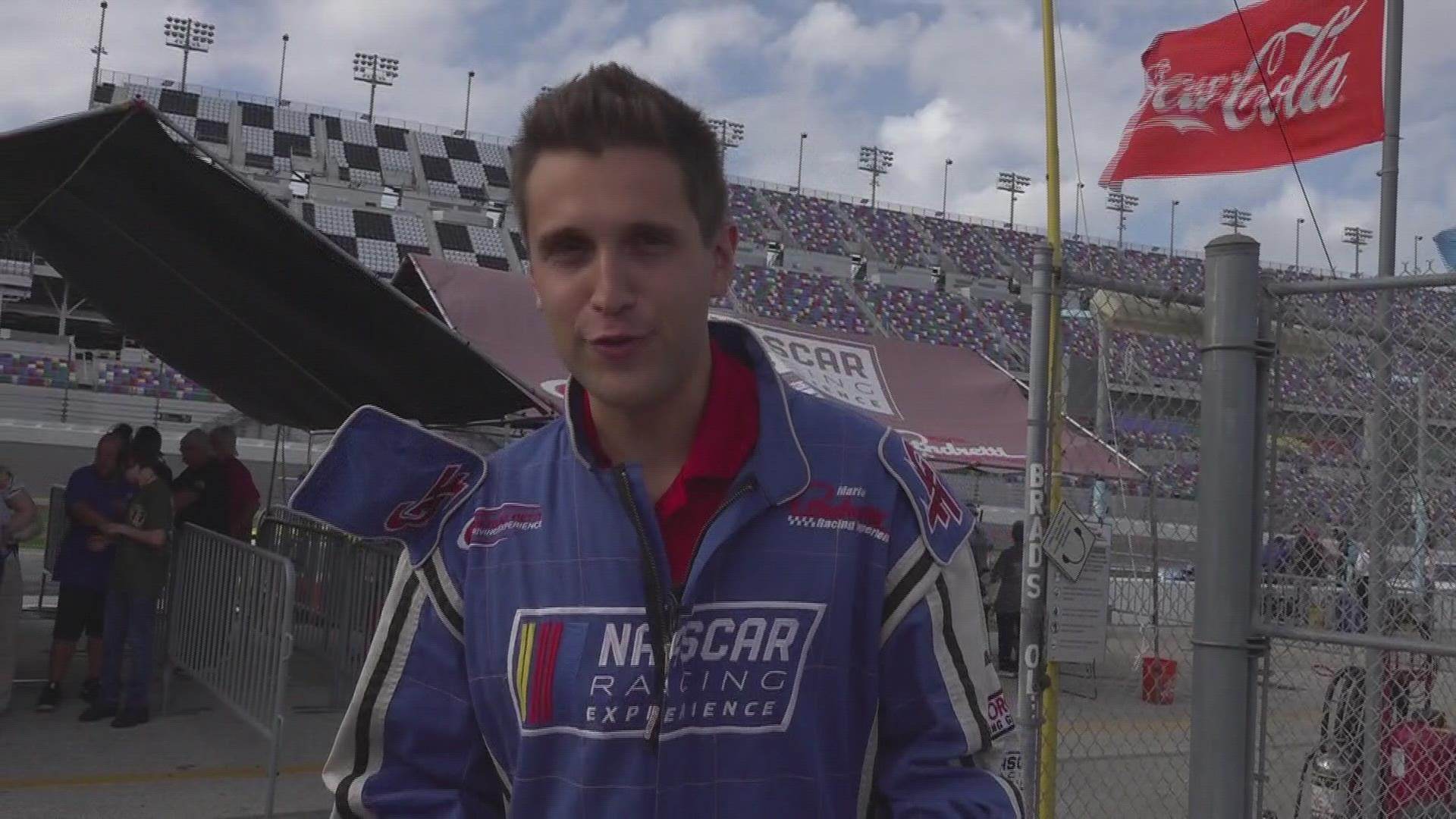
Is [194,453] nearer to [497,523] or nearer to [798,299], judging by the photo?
[497,523]

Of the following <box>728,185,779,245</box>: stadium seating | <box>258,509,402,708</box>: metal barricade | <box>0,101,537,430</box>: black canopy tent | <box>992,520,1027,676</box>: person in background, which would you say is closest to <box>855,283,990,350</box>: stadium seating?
<box>728,185,779,245</box>: stadium seating

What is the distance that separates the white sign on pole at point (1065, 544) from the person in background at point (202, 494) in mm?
5767

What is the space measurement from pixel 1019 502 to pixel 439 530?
29745 millimetres

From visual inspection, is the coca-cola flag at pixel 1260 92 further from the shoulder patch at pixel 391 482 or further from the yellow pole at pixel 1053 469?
the shoulder patch at pixel 391 482

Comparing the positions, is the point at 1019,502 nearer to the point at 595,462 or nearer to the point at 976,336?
the point at 976,336

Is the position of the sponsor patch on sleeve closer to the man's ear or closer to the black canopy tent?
the man's ear

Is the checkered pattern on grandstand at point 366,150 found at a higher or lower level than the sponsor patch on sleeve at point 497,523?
higher

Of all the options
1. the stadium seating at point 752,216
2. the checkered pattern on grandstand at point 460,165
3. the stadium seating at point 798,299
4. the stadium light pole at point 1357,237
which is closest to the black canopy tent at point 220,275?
the stadium seating at point 798,299

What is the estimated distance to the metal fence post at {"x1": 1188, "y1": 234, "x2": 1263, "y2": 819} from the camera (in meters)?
3.05

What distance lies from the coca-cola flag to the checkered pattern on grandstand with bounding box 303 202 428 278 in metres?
37.0

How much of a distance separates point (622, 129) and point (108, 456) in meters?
6.96

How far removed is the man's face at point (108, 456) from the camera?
283 inches

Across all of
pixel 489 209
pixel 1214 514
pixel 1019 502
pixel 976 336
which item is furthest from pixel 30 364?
pixel 1214 514

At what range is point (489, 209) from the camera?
48031 mm
